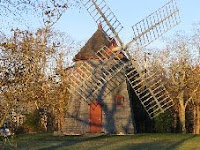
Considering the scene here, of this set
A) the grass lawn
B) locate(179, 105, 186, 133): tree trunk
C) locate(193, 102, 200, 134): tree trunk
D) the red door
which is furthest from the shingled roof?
locate(193, 102, 200, 134): tree trunk

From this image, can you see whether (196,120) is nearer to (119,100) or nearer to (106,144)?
(119,100)

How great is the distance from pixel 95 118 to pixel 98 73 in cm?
403

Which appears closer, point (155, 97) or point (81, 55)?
point (155, 97)

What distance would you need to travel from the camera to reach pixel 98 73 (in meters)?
24.5

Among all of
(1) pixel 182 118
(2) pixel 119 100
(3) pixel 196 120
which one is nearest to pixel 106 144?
(2) pixel 119 100

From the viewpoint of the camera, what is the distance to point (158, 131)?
111 ft

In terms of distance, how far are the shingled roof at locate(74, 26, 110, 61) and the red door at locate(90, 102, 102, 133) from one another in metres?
3.19

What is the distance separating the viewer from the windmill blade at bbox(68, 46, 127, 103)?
24.2m

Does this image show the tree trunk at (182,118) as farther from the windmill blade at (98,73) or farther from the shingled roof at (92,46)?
the windmill blade at (98,73)

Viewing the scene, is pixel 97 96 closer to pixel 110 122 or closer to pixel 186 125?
pixel 110 122

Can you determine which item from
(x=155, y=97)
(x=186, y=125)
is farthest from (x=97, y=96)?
(x=186, y=125)

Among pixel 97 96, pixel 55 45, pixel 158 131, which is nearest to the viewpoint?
pixel 55 45

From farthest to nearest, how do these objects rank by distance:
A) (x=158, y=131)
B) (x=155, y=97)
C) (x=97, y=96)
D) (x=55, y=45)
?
(x=158, y=131) < (x=97, y=96) < (x=155, y=97) < (x=55, y=45)

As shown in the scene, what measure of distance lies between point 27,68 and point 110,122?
18.0 m
